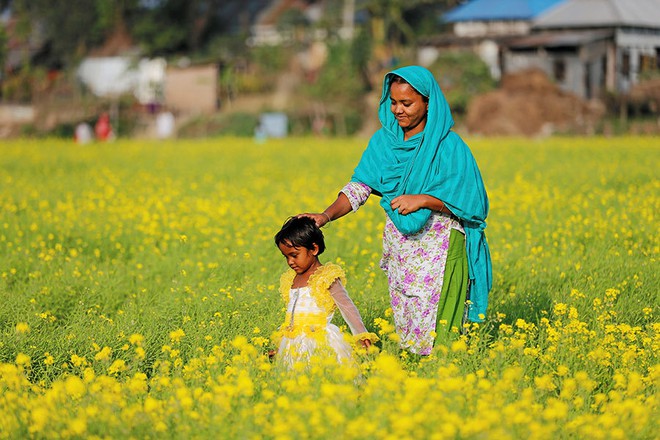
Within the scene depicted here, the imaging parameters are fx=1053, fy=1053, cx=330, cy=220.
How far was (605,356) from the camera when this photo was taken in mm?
5039

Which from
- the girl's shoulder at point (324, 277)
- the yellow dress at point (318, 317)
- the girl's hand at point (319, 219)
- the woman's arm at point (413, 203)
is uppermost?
the woman's arm at point (413, 203)

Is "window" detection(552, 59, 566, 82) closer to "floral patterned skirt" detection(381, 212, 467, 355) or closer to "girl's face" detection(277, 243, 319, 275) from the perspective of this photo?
"floral patterned skirt" detection(381, 212, 467, 355)

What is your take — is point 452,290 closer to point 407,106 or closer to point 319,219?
point 319,219

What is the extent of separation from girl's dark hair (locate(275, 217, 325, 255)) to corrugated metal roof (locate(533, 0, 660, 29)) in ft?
116

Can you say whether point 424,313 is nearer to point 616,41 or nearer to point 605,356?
point 605,356

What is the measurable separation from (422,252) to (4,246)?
5.43m

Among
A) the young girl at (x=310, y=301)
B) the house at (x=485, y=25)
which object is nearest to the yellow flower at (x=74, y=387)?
the young girl at (x=310, y=301)

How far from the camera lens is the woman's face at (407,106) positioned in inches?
200

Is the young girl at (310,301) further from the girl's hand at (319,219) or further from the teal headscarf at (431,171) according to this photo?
the teal headscarf at (431,171)

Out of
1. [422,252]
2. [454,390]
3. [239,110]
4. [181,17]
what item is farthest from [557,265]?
[181,17]

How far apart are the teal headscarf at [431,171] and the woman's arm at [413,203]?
0.05 meters

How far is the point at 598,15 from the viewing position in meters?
39.0

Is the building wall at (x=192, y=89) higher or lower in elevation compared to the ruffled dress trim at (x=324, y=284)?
lower

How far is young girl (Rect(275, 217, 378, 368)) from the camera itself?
505cm
